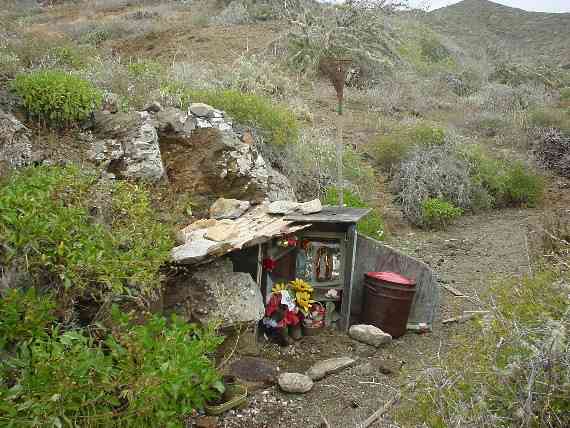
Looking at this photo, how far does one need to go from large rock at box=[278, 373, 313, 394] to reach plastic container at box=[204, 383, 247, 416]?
349mm

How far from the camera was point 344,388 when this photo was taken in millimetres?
3893

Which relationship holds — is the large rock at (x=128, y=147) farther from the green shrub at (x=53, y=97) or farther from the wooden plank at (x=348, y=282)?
the wooden plank at (x=348, y=282)

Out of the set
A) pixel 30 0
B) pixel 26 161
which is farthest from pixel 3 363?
pixel 30 0

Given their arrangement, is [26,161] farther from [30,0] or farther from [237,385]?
[30,0]

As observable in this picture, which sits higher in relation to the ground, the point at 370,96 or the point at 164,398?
the point at 370,96

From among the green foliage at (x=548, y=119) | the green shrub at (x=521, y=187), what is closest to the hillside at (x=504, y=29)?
the green foliage at (x=548, y=119)

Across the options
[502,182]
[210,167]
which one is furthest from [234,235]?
[502,182]

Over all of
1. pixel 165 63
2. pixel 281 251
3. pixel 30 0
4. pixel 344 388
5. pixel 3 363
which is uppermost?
pixel 30 0

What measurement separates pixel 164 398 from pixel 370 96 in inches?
476

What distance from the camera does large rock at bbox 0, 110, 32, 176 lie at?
4.45 metres

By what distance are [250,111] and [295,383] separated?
437cm

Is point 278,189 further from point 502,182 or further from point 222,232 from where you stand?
point 502,182

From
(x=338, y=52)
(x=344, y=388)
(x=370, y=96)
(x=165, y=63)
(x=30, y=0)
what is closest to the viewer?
(x=344, y=388)

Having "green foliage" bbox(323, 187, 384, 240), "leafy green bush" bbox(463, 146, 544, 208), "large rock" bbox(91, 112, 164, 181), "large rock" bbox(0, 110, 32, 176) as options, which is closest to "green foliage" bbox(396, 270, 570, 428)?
"large rock" bbox(91, 112, 164, 181)
